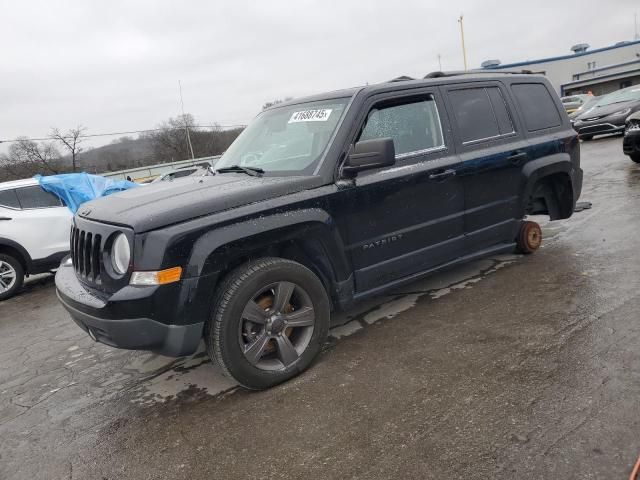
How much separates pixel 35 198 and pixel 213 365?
554 centimetres

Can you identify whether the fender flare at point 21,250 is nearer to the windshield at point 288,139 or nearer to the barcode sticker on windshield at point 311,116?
the windshield at point 288,139

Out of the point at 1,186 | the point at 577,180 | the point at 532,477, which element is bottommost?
the point at 532,477

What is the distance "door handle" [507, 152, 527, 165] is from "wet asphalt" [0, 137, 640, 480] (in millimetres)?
1102

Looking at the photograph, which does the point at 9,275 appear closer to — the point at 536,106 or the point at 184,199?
the point at 184,199

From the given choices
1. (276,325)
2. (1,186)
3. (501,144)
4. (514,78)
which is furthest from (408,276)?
(1,186)

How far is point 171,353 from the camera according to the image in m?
2.79

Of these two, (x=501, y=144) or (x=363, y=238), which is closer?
(x=363, y=238)

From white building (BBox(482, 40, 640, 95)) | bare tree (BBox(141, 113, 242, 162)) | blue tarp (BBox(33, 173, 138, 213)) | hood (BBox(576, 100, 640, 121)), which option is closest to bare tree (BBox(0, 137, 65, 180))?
bare tree (BBox(141, 113, 242, 162))

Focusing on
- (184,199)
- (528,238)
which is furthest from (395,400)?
(528,238)

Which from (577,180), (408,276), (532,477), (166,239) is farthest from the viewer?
(577,180)

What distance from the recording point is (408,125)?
149 inches

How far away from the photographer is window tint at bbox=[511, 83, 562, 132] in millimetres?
4602

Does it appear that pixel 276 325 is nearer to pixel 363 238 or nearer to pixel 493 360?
pixel 363 238

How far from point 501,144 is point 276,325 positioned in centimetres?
270
